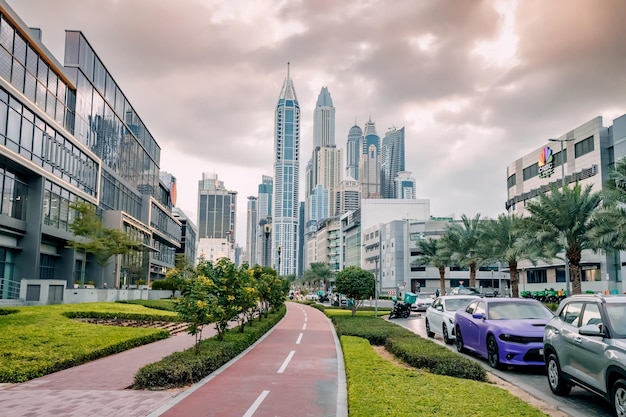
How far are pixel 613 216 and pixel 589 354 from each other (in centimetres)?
1841

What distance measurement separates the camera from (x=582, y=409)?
8.30m

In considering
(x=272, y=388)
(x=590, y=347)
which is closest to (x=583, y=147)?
(x=590, y=347)

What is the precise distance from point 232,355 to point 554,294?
4585 cm

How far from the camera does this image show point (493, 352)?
12547 millimetres

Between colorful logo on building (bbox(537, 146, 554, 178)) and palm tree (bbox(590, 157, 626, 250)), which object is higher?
colorful logo on building (bbox(537, 146, 554, 178))

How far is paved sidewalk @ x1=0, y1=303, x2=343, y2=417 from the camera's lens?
331 inches

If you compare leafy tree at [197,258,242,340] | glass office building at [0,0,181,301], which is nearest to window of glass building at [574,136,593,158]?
glass office building at [0,0,181,301]

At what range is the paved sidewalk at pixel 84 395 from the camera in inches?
331

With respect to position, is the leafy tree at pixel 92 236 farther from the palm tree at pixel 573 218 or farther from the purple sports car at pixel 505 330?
the purple sports car at pixel 505 330

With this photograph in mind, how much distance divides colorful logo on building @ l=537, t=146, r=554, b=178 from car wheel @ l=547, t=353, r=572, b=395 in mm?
54610

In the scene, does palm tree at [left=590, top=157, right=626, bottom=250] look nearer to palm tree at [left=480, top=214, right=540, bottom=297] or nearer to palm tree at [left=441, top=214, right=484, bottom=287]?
palm tree at [left=480, top=214, right=540, bottom=297]

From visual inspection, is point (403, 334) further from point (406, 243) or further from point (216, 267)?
point (406, 243)

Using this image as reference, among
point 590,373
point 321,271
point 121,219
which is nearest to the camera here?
point 590,373

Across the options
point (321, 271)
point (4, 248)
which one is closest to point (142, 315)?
point (4, 248)
